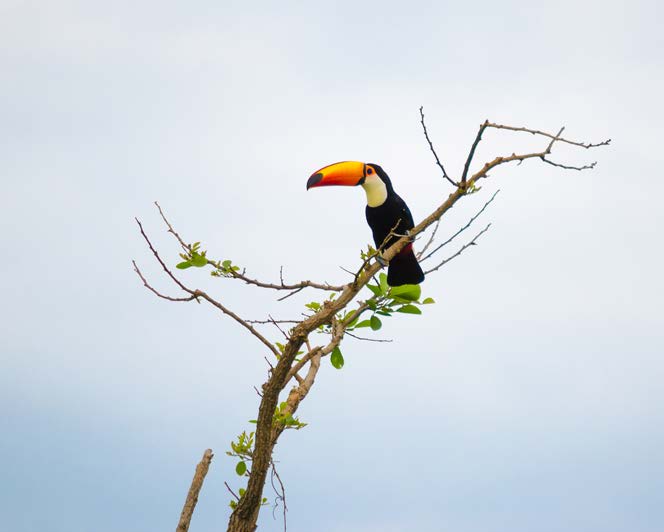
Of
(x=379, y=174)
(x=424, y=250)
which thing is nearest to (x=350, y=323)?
(x=424, y=250)

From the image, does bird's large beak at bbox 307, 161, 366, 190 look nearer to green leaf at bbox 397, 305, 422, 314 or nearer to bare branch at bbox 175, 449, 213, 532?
green leaf at bbox 397, 305, 422, 314

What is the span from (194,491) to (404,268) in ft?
9.08

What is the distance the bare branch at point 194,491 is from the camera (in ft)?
15.6

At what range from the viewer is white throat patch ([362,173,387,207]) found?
7.01 m

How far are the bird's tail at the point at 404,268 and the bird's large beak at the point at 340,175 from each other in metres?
0.93

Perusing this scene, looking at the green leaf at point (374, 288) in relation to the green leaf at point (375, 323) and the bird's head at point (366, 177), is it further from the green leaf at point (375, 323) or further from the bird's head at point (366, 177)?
the bird's head at point (366, 177)

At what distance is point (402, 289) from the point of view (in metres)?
4.54

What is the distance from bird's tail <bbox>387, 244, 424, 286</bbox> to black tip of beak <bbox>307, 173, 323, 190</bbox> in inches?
39.1

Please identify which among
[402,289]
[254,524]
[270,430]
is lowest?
[254,524]

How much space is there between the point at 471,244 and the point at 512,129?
0.84 meters

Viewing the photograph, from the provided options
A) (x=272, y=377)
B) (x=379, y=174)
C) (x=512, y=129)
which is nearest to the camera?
(x=512, y=129)

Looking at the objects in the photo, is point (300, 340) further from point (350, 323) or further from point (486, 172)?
point (486, 172)

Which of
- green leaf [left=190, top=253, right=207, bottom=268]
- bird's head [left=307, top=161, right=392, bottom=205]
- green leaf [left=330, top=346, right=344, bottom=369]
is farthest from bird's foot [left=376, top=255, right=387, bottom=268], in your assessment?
bird's head [left=307, top=161, right=392, bottom=205]

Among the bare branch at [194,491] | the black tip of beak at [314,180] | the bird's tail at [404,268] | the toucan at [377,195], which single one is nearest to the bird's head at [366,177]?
the toucan at [377,195]
